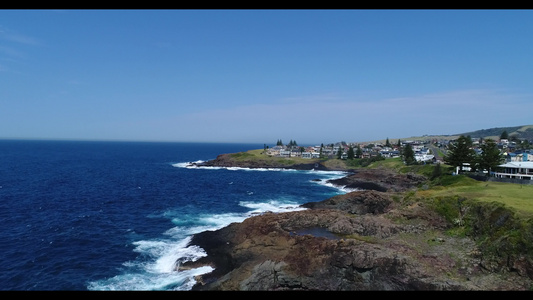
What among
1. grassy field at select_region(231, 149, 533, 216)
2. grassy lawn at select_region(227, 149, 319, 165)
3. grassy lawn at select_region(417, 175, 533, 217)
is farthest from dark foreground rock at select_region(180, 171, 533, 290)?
grassy lawn at select_region(227, 149, 319, 165)

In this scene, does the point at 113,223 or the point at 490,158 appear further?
the point at 490,158

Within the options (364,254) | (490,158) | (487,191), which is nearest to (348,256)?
(364,254)

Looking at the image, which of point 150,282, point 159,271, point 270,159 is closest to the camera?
point 150,282

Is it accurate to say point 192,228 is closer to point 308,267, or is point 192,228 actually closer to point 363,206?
point 308,267

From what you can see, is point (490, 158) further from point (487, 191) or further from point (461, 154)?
point (487, 191)

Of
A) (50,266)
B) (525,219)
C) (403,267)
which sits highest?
(525,219)

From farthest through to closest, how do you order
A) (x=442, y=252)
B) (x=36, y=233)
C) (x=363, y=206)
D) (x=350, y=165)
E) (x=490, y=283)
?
(x=350, y=165) < (x=363, y=206) < (x=36, y=233) < (x=442, y=252) < (x=490, y=283)
